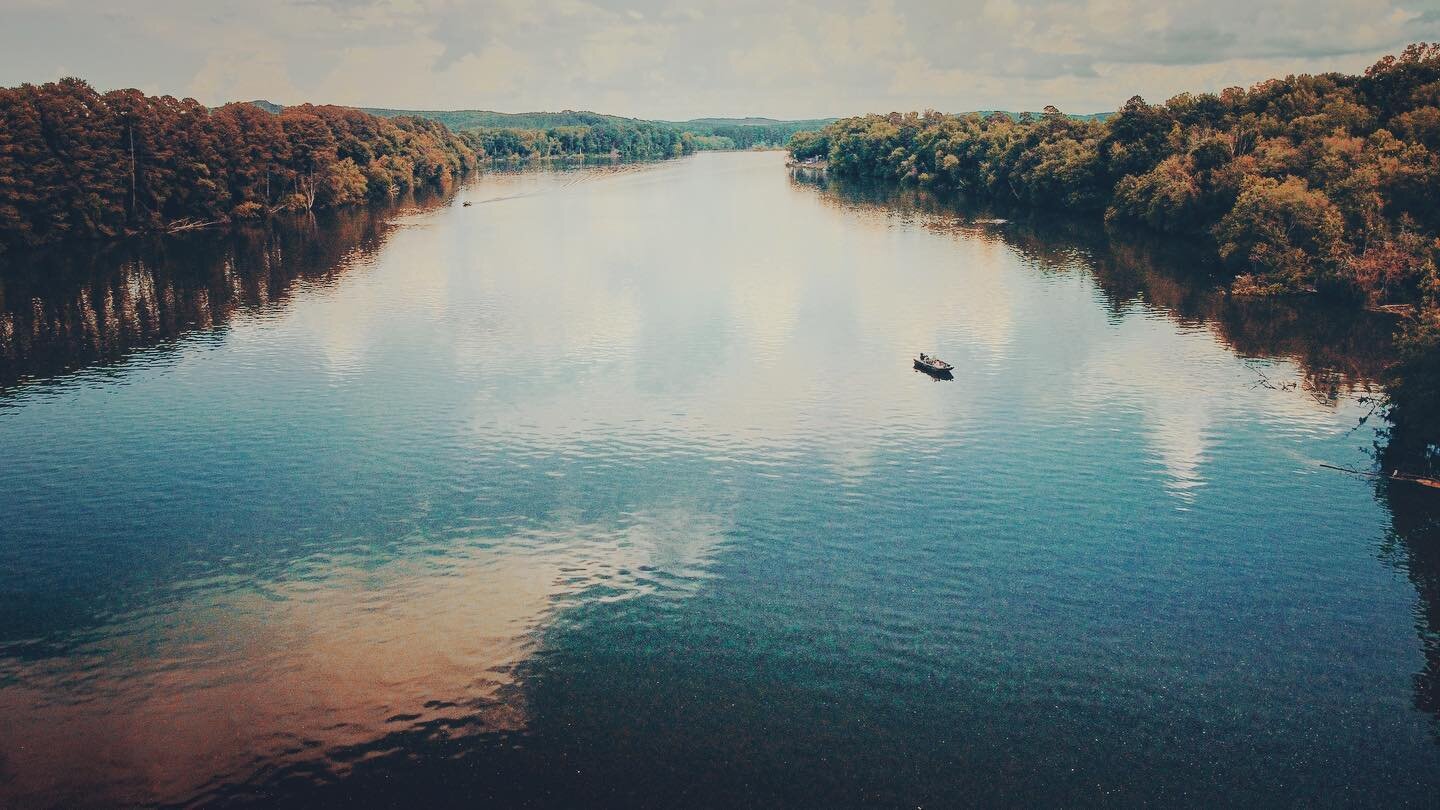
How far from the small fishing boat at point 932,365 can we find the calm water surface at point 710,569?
1866 millimetres

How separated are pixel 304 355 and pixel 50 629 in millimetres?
46204

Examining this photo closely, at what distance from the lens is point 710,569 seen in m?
46.9

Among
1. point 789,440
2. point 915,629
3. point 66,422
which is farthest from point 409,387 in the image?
point 915,629

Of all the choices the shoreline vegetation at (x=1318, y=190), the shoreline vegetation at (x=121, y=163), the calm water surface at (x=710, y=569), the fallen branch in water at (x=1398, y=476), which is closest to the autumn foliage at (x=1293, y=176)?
the shoreline vegetation at (x=1318, y=190)

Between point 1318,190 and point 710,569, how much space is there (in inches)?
3797

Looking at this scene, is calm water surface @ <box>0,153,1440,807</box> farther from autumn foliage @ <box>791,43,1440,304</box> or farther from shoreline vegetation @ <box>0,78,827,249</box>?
shoreline vegetation @ <box>0,78,827,249</box>

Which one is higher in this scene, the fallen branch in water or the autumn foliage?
the autumn foliage

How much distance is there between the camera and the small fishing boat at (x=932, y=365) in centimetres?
7600

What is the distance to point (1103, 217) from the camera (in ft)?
550

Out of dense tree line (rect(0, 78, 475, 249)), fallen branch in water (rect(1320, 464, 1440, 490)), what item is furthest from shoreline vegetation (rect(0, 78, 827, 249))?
fallen branch in water (rect(1320, 464, 1440, 490))

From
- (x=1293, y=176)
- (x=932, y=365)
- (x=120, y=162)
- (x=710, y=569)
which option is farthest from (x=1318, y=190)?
(x=120, y=162)

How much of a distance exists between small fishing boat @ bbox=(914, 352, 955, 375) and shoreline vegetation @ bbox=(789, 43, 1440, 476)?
29.4 meters

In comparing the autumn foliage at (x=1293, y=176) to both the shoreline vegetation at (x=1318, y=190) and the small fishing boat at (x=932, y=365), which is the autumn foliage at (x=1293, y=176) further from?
the small fishing boat at (x=932, y=365)

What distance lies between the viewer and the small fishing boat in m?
76.0
